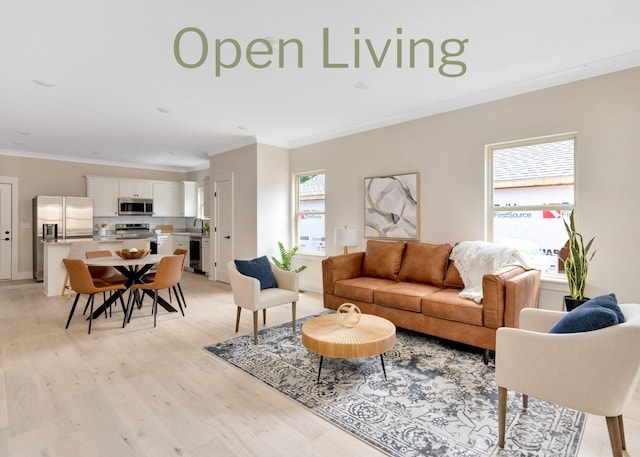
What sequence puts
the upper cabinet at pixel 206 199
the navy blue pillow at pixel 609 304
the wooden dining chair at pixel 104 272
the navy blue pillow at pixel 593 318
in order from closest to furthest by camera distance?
the navy blue pillow at pixel 593 318, the navy blue pillow at pixel 609 304, the wooden dining chair at pixel 104 272, the upper cabinet at pixel 206 199

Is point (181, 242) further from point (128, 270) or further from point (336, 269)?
point (336, 269)

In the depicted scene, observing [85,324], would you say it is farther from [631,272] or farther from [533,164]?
[631,272]

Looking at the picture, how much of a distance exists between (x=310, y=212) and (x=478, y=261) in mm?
3131

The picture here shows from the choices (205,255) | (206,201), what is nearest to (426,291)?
Result: (205,255)

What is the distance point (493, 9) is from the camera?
2.26 metres

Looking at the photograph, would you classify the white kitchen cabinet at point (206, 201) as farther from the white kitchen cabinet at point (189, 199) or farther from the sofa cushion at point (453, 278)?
the sofa cushion at point (453, 278)

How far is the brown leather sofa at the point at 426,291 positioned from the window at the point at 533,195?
1.53ft

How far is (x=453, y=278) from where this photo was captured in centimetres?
371

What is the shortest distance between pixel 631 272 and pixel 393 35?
293cm

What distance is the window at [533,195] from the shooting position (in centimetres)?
341

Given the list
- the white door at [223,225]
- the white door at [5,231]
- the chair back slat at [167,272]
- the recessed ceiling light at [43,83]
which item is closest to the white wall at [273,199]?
the white door at [223,225]

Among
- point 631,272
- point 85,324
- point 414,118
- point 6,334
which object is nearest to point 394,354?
point 631,272

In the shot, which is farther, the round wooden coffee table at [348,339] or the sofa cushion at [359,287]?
the sofa cushion at [359,287]

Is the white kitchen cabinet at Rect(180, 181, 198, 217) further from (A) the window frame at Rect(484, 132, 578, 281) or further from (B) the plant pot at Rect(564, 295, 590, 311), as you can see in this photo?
(B) the plant pot at Rect(564, 295, 590, 311)
